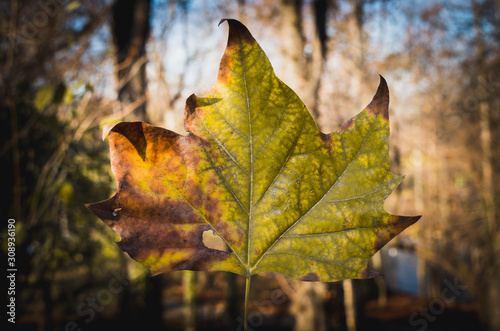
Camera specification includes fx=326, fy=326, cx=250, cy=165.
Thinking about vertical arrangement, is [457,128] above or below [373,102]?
above

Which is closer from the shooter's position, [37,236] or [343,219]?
[343,219]

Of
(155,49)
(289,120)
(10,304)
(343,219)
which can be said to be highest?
(155,49)

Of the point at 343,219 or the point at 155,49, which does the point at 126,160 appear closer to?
the point at 343,219

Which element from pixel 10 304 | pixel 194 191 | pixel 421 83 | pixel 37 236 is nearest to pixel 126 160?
pixel 194 191

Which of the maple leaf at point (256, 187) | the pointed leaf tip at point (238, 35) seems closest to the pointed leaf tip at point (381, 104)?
the maple leaf at point (256, 187)

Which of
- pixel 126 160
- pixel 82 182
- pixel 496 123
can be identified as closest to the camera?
pixel 126 160

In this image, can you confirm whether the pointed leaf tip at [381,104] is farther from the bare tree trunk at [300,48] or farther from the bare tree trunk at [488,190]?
the bare tree trunk at [488,190]

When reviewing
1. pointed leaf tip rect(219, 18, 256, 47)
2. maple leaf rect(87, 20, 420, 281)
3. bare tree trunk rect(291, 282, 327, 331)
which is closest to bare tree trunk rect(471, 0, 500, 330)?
bare tree trunk rect(291, 282, 327, 331)

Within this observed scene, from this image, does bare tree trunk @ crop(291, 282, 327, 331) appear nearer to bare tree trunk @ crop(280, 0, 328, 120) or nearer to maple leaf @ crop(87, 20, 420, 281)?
bare tree trunk @ crop(280, 0, 328, 120)
